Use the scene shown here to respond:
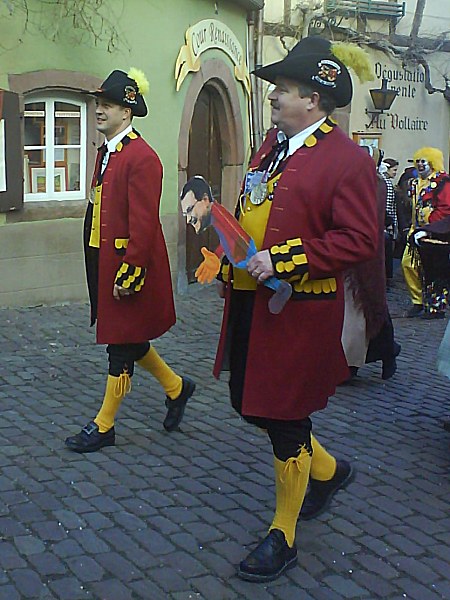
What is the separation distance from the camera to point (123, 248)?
4504 mm

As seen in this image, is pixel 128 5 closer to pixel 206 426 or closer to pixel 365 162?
Answer: pixel 206 426

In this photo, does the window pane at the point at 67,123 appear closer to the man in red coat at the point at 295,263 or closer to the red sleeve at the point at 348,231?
the man in red coat at the point at 295,263

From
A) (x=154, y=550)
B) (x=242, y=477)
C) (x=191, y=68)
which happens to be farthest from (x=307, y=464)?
(x=191, y=68)

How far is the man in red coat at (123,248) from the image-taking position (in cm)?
443

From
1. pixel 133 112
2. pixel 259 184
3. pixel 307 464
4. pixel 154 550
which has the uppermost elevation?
pixel 133 112

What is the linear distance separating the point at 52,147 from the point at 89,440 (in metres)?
4.70

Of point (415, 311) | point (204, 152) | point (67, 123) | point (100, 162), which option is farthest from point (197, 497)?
point (204, 152)

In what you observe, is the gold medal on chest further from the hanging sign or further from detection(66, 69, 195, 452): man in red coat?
the hanging sign

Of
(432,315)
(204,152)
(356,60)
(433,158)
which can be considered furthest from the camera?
(204,152)

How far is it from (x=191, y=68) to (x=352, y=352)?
16.0ft

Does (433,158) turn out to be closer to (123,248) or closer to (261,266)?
(123,248)

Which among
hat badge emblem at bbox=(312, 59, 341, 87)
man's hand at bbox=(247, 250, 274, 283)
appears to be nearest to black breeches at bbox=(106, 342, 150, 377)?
man's hand at bbox=(247, 250, 274, 283)

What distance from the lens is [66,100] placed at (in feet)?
28.7

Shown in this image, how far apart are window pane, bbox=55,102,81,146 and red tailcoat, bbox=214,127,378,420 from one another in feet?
19.4
